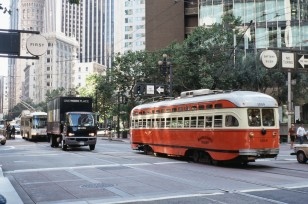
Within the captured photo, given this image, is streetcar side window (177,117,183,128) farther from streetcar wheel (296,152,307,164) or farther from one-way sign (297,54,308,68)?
one-way sign (297,54,308,68)

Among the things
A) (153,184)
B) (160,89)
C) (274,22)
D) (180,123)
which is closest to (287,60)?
(180,123)

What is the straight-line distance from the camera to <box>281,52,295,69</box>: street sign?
27.7 metres

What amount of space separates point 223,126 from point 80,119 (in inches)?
533

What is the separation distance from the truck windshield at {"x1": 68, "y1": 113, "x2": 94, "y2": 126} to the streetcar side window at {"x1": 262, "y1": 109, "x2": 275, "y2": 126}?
14323 mm

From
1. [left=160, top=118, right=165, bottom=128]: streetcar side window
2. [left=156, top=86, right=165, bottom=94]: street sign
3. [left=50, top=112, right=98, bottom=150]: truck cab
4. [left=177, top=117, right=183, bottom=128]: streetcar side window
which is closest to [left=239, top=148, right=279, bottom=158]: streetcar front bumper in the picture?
[left=177, top=117, right=183, bottom=128]: streetcar side window

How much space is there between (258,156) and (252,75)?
28.9 m

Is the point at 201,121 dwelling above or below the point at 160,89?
below

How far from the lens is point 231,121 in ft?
61.3

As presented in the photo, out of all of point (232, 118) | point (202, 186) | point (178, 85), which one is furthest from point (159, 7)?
point (202, 186)

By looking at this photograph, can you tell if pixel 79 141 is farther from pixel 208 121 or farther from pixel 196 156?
pixel 208 121

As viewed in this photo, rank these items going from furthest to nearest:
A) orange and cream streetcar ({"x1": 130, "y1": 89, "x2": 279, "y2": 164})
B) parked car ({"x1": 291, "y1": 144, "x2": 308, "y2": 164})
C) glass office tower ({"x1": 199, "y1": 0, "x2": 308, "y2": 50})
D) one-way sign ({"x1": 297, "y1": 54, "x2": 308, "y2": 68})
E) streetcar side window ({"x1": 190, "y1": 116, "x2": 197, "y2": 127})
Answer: glass office tower ({"x1": 199, "y1": 0, "x2": 308, "y2": 50}) → one-way sign ({"x1": 297, "y1": 54, "x2": 308, "y2": 68}) → streetcar side window ({"x1": 190, "y1": 116, "x2": 197, "y2": 127}) → parked car ({"x1": 291, "y1": 144, "x2": 308, "y2": 164}) → orange and cream streetcar ({"x1": 130, "y1": 89, "x2": 279, "y2": 164})

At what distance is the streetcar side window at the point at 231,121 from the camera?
730 inches

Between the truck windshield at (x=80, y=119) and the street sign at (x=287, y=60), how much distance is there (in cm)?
1301

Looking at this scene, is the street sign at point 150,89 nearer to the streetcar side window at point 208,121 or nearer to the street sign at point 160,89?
the street sign at point 160,89
